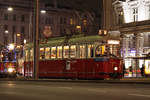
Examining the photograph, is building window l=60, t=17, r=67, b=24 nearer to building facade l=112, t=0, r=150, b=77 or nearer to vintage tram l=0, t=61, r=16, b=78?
building facade l=112, t=0, r=150, b=77

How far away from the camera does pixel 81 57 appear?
112 ft

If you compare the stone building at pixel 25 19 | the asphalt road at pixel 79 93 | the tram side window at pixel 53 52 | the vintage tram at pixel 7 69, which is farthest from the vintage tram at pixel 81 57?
the stone building at pixel 25 19

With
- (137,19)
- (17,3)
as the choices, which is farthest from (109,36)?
(17,3)

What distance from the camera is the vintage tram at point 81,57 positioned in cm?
3291

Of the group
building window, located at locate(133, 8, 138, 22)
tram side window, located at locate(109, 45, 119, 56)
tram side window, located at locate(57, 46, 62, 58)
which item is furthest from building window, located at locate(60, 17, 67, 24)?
tram side window, located at locate(109, 45, 119, 56)

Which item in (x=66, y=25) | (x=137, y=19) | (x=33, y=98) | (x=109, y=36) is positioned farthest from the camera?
(x=66, y=25)

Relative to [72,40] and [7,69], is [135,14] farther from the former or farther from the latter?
[72,40]

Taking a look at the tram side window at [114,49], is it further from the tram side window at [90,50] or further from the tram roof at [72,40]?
the tram side window at [90,50]

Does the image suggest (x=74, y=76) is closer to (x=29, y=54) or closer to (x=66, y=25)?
(x=29, y=54)

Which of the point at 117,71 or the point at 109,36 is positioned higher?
the point at 109,36

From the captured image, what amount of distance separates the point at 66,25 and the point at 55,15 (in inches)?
186

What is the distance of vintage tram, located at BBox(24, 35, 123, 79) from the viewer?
32906 mm

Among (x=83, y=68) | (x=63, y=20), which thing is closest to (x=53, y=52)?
(x=83, y=68)

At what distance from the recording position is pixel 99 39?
3294 cm
